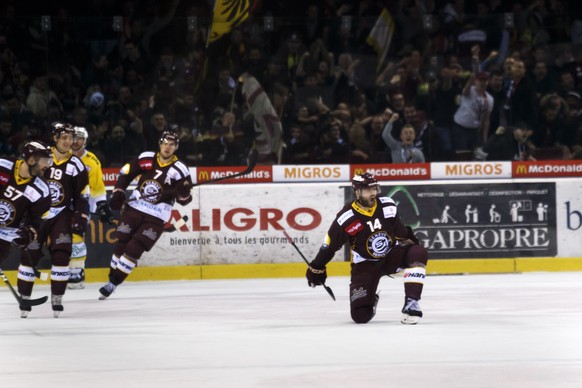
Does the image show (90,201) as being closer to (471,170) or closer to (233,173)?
(233,173)

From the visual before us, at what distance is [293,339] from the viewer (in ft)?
26.7

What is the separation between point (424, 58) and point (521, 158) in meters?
1.51


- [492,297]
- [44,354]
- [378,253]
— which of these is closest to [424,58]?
[492,297]

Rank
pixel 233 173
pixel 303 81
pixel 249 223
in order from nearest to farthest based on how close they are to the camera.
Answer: pixel 249 223
pixel 233 173
pixel 303 81

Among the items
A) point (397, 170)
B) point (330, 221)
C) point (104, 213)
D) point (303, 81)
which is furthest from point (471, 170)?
point (104, 213)

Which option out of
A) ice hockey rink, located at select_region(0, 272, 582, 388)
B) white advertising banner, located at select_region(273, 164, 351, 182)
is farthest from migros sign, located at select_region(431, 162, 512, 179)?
ice hockey rink, located at select_region(0, 272, 582, 388)

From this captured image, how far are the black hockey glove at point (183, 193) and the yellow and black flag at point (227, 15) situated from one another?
2.87m

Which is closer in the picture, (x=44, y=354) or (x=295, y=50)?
(x=44, y=354)

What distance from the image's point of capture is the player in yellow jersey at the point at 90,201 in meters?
12.0

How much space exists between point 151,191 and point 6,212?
2.39 m

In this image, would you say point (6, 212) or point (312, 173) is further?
point (312, 173)

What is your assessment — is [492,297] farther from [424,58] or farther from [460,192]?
[424,58]

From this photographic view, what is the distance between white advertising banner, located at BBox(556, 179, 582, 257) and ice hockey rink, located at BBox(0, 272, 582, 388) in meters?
1.21

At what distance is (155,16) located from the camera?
14.3 meters
